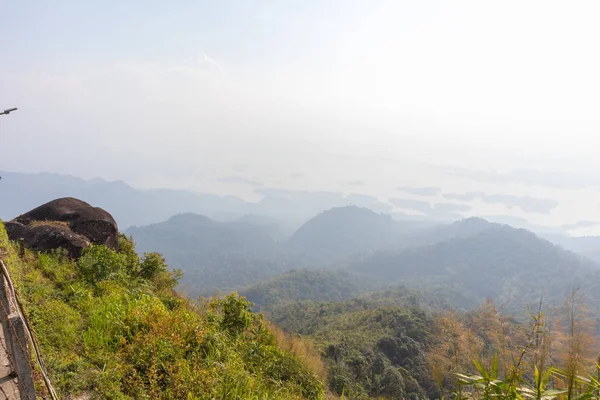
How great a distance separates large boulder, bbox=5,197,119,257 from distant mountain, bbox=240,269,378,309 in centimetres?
13477

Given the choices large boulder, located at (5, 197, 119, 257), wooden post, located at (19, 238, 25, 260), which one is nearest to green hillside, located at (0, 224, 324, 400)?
wooden post, located at (19, 238, 25, 260)

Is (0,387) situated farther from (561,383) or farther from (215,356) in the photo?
(561,383)

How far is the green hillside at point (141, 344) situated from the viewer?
17.0ft

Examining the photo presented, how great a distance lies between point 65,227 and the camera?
13.3m

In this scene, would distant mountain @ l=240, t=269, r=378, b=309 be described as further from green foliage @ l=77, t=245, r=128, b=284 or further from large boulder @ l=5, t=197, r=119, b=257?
green foliage @ l=77, t=245, r=128, b=284

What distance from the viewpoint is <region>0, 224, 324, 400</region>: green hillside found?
518 cm

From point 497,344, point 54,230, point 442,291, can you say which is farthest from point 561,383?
point 442,291

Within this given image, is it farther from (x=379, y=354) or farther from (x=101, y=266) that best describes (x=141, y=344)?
(x=379, y=354)

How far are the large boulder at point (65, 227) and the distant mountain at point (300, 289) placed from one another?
134768 mm

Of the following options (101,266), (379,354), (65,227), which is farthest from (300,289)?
(101,266)

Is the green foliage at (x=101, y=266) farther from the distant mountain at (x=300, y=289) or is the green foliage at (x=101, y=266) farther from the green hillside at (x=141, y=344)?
the distant mountain at (x=300, y=289)

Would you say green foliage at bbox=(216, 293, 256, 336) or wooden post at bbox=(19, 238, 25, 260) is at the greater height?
wooden post at bbox=(19, 238, 25, 260)

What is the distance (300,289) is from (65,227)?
16590 cm

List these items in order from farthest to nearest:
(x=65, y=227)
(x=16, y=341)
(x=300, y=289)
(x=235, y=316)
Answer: (x=300, y=289), (x=65, y=227), (x=235, y=316), (x=16, y=341)
